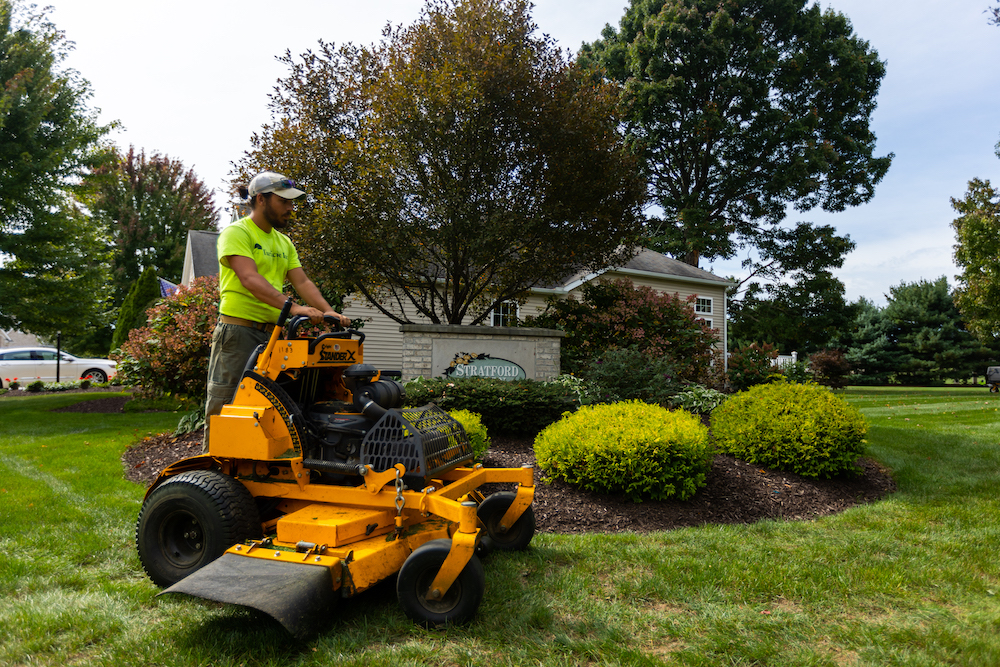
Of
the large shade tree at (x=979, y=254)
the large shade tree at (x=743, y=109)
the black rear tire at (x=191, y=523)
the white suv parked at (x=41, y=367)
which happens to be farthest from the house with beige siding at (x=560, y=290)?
the black rear tire at (x=191, y=523)

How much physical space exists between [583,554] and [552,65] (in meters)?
7.99

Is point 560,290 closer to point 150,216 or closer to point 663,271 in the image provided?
point 663,271

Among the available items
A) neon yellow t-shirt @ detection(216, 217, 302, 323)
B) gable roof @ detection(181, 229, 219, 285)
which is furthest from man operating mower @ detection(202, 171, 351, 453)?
gable roof @ detection(181, 229, 219, 285)

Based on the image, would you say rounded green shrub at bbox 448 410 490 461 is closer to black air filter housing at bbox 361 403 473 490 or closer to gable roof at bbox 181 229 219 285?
black air filter housing at bbox 361 403 473 490

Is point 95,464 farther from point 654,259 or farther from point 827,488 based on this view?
point 654,259

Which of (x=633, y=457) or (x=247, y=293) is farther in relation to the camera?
(x=633, y=457)

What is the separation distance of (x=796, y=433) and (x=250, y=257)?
15.6 feet

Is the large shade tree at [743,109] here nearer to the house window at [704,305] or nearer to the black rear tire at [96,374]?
the house window at [704,305]

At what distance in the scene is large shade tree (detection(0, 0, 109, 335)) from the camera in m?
12.1

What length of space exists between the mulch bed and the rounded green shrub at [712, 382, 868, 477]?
0.41ft

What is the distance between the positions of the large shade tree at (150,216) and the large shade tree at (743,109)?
71.1 feet

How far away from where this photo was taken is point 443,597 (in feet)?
9.02

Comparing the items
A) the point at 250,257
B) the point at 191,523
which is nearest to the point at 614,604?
the point at 191,523

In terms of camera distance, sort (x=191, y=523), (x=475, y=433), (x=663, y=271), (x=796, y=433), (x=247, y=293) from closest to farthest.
Answer: (x=191, y=523) → (x=247, y=293) → (x=475, y=433) → (x=796, y=433) → (x=663, y=271)
